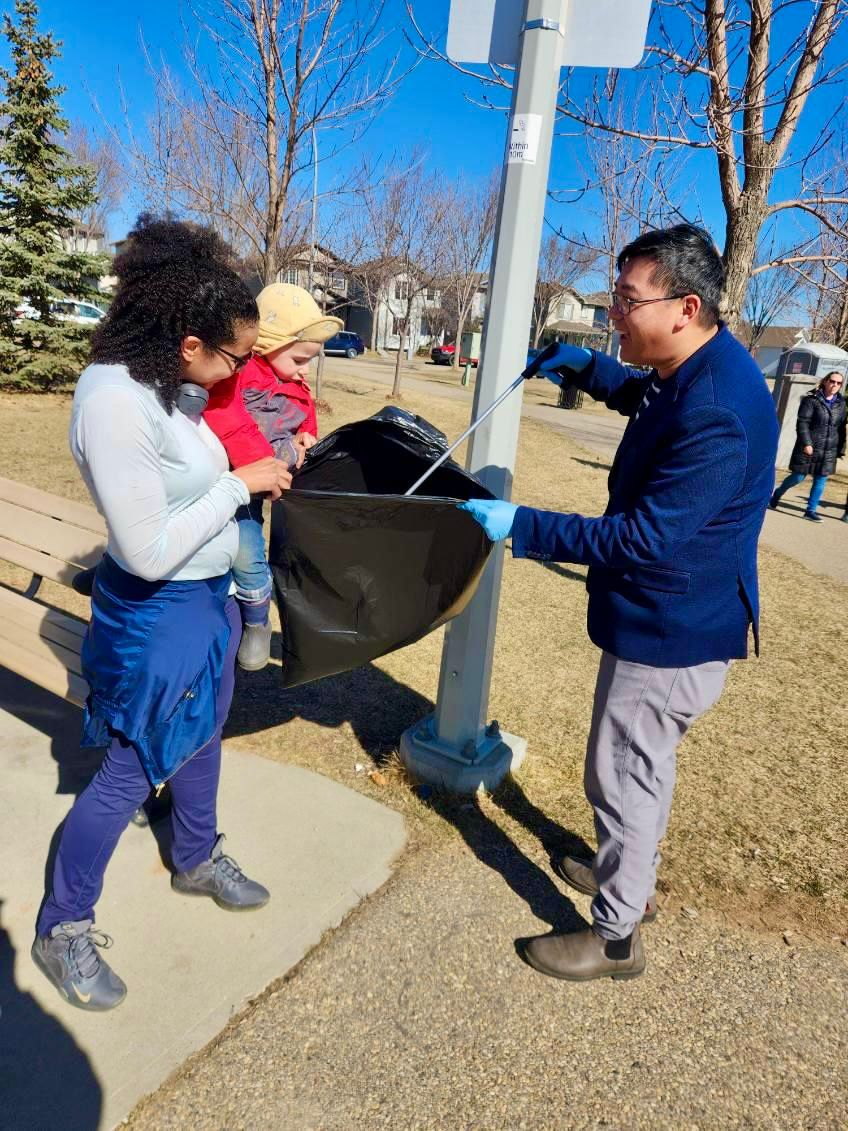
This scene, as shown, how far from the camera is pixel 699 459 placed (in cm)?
190

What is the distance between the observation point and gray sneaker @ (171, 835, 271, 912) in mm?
2410

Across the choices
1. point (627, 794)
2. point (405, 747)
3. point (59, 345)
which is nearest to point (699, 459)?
point (627, 794)

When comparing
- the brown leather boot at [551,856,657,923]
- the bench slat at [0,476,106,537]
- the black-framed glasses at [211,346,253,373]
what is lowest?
the brown leather boot at [551,856,657,923]

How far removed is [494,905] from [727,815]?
1.25m

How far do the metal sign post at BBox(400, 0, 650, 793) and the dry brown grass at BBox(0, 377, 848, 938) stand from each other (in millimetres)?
275

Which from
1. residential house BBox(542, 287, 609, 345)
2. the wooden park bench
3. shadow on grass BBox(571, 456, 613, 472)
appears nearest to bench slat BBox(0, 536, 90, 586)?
the wooden park bench

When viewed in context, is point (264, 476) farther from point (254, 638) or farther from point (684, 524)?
point (684, 524)

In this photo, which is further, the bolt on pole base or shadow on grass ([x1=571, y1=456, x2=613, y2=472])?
shadow on grass ([x1=571, y1=456, x2=613, y2=472])

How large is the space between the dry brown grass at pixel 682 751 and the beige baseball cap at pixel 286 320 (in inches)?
67.9

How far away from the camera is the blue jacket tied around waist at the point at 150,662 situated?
6.43ft

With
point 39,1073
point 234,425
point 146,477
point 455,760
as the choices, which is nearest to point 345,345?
point 455,760

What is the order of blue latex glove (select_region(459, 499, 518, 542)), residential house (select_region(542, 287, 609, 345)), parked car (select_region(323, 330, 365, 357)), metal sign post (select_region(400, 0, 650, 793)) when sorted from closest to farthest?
blue latex glove (select_region(459, 499, 518, 542))
metal sign post (select_region(400, 0, 650, 793))
parked car (select_region(323, 330, 365, 357))
residential house (select_region(542, 287, 609, 345))

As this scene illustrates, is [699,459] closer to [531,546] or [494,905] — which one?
[531,546]

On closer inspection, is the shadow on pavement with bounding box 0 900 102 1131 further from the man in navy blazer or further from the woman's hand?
the woman's hand
